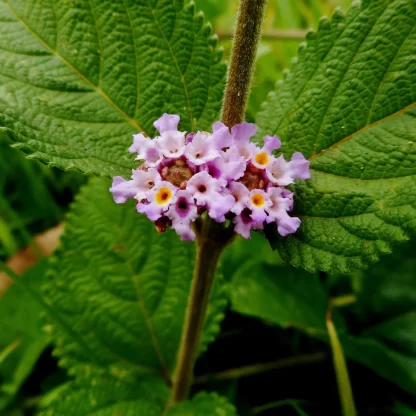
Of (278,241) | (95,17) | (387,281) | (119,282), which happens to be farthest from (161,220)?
(387,281)

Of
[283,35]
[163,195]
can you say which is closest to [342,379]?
[163,195]

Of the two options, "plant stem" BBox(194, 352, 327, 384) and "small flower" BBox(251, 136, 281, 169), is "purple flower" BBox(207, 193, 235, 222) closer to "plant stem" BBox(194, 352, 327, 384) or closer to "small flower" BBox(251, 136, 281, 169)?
"small flower" BBox(251, 136, 281, 169)

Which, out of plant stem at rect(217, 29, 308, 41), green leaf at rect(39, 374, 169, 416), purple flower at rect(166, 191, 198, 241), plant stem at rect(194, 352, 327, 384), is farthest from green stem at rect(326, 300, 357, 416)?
plant stem at rect(217, 29, 308, 41)

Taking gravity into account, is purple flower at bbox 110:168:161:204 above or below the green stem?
below

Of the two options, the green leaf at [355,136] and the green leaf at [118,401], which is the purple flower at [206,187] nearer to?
the green leaf at [355,136]

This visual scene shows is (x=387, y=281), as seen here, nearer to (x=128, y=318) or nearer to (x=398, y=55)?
(x=128, y=318)

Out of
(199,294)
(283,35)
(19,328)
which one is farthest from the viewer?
(283,35)

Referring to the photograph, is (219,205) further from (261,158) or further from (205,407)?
(205,407)
